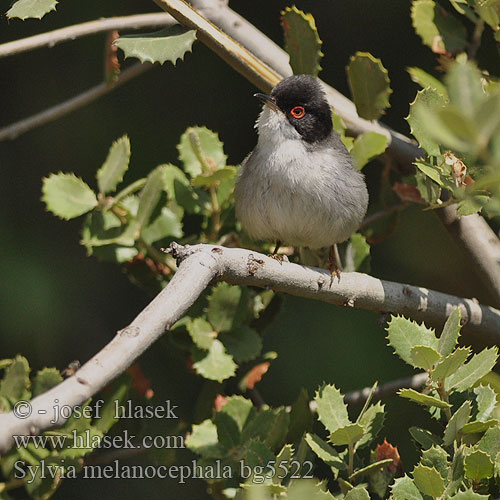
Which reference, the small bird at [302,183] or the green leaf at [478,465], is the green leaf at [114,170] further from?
the green leaf at [478,465]

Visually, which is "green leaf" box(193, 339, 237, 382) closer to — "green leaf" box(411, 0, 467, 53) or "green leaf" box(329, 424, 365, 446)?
"green leaf" box(329, 424, 365, 446)

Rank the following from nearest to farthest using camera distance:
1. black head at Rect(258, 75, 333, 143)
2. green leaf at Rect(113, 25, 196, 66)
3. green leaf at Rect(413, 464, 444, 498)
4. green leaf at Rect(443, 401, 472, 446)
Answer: green leaf at Rect(413, 464, 444, 498) < green leaf at Rect(443, 401, 472, 446) < green leaf at Rect(113, 25, 196, 66) < black head at Rect(258, 75, 333, 143)

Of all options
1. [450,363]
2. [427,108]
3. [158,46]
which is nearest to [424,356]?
[450,363]

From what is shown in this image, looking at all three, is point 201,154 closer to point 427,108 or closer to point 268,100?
point 268,100

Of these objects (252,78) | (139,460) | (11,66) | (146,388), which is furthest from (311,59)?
(11,66)

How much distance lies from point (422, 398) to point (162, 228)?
1271 mm

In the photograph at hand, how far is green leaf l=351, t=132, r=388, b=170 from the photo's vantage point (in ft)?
8.48

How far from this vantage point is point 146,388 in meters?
2.59

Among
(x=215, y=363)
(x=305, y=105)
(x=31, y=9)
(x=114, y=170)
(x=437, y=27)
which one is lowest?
(x=215, y=363)

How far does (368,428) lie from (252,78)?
4.21 feet

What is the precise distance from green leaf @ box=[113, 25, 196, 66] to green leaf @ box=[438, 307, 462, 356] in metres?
1.08

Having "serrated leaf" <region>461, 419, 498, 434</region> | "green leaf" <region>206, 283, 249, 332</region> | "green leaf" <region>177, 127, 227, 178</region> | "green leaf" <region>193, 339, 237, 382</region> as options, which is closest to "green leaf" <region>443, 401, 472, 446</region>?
"serrated leaf" <region>461, 419, 498, 434</region>

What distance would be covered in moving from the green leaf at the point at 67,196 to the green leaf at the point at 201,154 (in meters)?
0.37

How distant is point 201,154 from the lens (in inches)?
108
